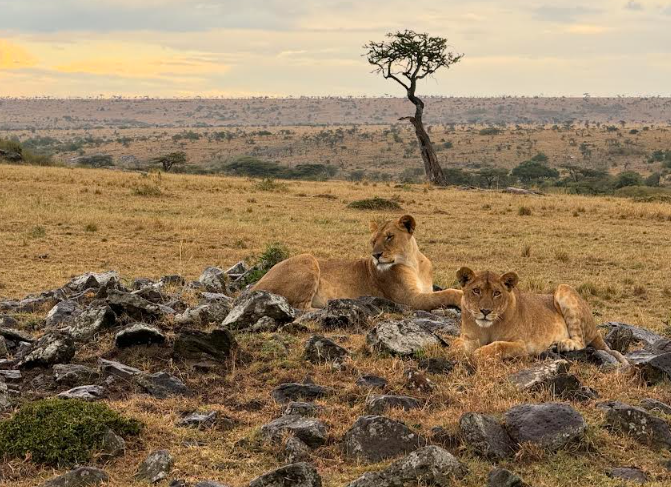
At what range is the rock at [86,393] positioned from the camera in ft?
24.9

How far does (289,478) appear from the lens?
19.0 feet

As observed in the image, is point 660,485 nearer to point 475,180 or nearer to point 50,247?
point 50,247

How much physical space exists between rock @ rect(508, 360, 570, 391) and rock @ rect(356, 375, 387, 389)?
44.1 inches

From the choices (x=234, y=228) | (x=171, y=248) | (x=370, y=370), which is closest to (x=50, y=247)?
(x=171, y=248)

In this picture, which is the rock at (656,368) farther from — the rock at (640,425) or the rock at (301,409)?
the rock at (301,409)

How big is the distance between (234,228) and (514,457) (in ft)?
61.3

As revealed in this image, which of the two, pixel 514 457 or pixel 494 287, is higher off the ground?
pixel 494 287

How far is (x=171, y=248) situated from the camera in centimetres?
2072

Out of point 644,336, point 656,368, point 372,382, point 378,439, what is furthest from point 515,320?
point 644,336

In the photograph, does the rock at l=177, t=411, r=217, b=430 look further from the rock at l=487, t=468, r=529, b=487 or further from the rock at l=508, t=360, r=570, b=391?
the rock at l=508, t=360, r=570, b=391

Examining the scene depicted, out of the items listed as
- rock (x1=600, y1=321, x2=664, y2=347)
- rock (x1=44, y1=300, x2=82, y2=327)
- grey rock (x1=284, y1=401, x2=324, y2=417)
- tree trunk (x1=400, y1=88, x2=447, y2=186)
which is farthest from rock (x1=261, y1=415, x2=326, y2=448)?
tree trunk (x1=400, y1=88, x2=447, y2=186)

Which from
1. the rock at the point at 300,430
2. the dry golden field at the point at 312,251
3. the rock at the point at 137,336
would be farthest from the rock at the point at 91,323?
the rock at the point at 300,430

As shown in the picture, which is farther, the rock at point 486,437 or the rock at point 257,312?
the rock at point 257,312

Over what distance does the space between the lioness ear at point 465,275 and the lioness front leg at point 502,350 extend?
68 cm
